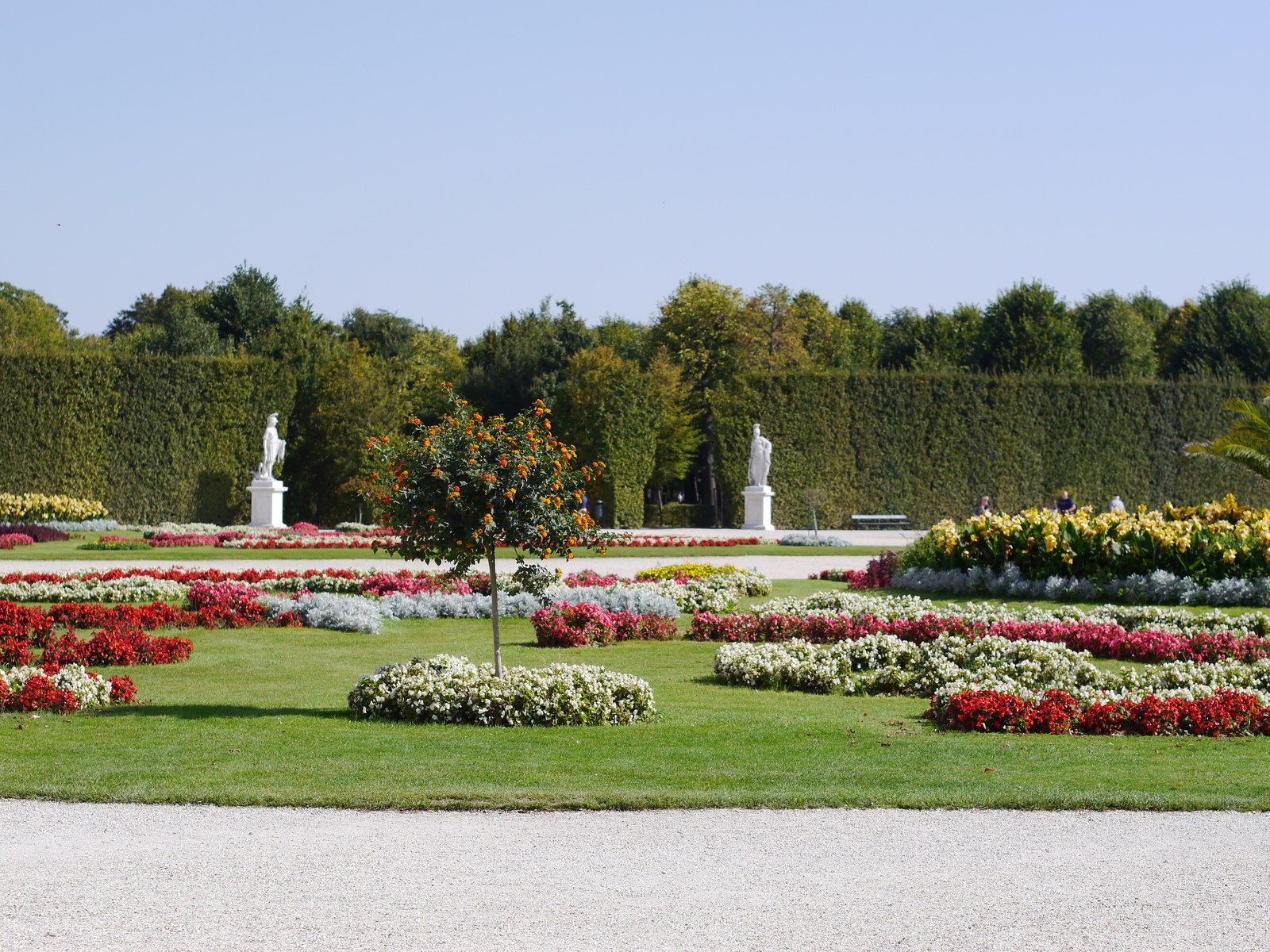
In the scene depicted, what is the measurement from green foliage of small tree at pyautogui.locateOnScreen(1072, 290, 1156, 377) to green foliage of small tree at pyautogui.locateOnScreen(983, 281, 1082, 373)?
5441 mm

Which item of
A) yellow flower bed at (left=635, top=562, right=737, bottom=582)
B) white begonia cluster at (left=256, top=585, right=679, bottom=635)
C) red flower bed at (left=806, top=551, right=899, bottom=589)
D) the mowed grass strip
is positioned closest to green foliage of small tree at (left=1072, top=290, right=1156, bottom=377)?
the mowed grass strip

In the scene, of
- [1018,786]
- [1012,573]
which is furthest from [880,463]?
[1018,786]

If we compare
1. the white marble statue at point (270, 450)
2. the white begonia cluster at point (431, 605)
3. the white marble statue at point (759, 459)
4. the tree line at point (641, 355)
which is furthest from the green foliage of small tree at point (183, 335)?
the white begonia cluster at point (431, 605)

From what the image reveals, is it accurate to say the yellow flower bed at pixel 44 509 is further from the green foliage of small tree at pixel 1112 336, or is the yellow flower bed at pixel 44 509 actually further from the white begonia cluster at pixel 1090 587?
the green foliage of small tree at pixel 1112 336

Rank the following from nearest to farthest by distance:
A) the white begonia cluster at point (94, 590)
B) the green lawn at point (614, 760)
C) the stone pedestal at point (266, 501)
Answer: the green lawn at point (614, 760) → the white begonia cluster at point (94, 590) → the stone pedestal at point (266, 501)

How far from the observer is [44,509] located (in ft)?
102

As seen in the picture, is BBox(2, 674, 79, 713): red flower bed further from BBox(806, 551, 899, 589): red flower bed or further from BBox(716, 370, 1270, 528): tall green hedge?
BBox(716, 370, 1270, 528): tall green hedge

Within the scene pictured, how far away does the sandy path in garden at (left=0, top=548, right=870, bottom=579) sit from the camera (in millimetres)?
19828

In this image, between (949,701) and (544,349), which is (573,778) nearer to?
(949,701)

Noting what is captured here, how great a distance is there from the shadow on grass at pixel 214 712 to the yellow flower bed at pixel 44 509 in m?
25.1

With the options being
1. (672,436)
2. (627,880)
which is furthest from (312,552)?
(672,436)

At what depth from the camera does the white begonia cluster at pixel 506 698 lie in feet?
25.7

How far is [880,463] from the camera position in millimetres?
36500

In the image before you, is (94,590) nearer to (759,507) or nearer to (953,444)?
(759,507)
